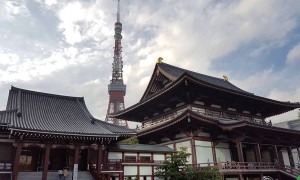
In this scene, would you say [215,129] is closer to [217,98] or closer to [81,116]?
[217,98]

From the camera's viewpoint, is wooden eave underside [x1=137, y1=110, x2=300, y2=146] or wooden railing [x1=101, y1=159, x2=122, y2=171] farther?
wooden eave underside [x1=137, y1=110, x2=300, y2=146]

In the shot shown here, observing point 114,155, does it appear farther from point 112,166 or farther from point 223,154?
point 223,154

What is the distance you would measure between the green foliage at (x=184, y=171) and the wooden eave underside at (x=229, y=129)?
3529 mm

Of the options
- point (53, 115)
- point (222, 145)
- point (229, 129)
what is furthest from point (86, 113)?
point (222, 145)

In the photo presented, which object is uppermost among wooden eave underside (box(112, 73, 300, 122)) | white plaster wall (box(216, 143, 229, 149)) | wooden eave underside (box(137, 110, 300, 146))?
wooden eave underside (box(112, 73, 300, 122))

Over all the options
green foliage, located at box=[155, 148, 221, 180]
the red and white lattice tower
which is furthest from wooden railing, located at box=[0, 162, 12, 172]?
the red and white lattice tower

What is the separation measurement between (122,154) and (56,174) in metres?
5.79

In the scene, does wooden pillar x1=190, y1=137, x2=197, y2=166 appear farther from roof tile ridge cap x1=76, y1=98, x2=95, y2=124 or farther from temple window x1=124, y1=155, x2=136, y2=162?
roof tile ridge cap x1=76, y1=98, x2=95, y2=124

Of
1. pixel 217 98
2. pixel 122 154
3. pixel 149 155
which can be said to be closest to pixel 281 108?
pixel 217 98

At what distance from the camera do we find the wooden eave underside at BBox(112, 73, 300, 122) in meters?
25.6

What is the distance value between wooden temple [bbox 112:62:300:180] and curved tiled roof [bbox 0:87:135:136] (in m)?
5.92

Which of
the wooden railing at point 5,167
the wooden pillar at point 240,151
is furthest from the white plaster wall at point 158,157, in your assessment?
the wooden railing at point 5,167

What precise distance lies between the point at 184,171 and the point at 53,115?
1282 cm

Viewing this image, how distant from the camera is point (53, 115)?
23.5 m
